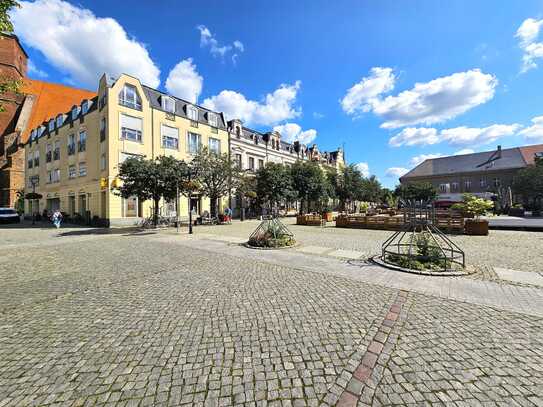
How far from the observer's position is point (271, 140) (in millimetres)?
40688

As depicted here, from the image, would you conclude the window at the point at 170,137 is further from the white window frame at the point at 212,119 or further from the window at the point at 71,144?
the window at the point at 71,144

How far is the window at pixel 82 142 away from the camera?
26.5 metres

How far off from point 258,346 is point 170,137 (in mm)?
28546

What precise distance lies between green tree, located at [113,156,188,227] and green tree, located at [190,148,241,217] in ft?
11.5

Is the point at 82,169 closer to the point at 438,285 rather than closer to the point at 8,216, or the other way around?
the point at 8,216

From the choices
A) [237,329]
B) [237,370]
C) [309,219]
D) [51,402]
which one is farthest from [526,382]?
[309,219]

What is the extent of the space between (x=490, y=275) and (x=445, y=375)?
5188 millimetres

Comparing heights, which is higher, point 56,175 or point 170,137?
point 170,137

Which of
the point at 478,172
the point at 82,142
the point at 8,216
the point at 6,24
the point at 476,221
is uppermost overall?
the point at 478,172

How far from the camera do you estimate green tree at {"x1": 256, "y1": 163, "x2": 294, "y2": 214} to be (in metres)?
29.1

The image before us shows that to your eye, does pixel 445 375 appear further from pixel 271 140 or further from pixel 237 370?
pixel 271 140

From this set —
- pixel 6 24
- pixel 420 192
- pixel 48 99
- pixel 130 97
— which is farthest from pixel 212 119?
pixel 420 192

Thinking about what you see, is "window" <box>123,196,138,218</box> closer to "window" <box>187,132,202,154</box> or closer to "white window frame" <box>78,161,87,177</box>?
"white window frame" <box>78,161,87,177</box>

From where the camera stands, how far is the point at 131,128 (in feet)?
79.5
